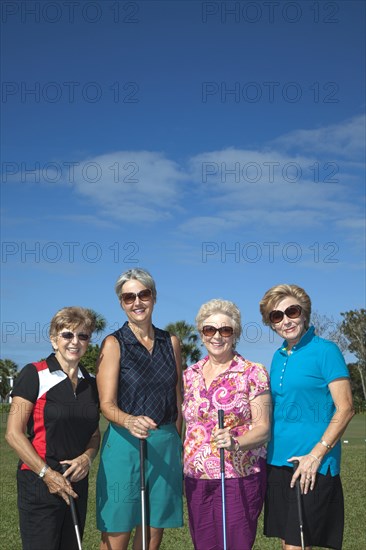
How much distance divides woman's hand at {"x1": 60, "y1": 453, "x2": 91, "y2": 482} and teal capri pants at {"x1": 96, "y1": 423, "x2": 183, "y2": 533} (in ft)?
0.88

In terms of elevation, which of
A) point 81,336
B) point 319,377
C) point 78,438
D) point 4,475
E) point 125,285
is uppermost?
point 125,285

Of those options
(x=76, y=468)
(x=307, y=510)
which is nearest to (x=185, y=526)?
(x=307, y=510)

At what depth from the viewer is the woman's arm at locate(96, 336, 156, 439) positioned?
4.70 m

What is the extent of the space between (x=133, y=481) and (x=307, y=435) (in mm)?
1236

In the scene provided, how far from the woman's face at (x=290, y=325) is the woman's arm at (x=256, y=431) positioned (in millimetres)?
436

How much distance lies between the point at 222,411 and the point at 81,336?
108 cm

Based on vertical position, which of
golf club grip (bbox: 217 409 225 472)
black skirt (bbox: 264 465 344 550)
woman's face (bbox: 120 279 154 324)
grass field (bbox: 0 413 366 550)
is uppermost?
woman's face (bbox: 120 279 154 324)

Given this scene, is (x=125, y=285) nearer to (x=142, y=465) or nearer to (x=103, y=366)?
(x=103, y=366)

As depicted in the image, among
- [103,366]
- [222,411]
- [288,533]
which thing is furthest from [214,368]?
[288,533]

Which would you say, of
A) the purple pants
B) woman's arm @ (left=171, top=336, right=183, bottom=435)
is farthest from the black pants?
woman's arm @ (left=171, top=336, right=183, bottom=435)

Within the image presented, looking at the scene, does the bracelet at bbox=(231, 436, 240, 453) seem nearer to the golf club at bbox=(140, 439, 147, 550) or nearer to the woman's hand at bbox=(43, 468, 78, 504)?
the golf club at bbox=(140, 439, 147, 550)

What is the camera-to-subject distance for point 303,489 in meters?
4.69

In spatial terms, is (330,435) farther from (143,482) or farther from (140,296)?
(140,296)

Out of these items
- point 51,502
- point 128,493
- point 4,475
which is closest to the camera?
point 51,502
